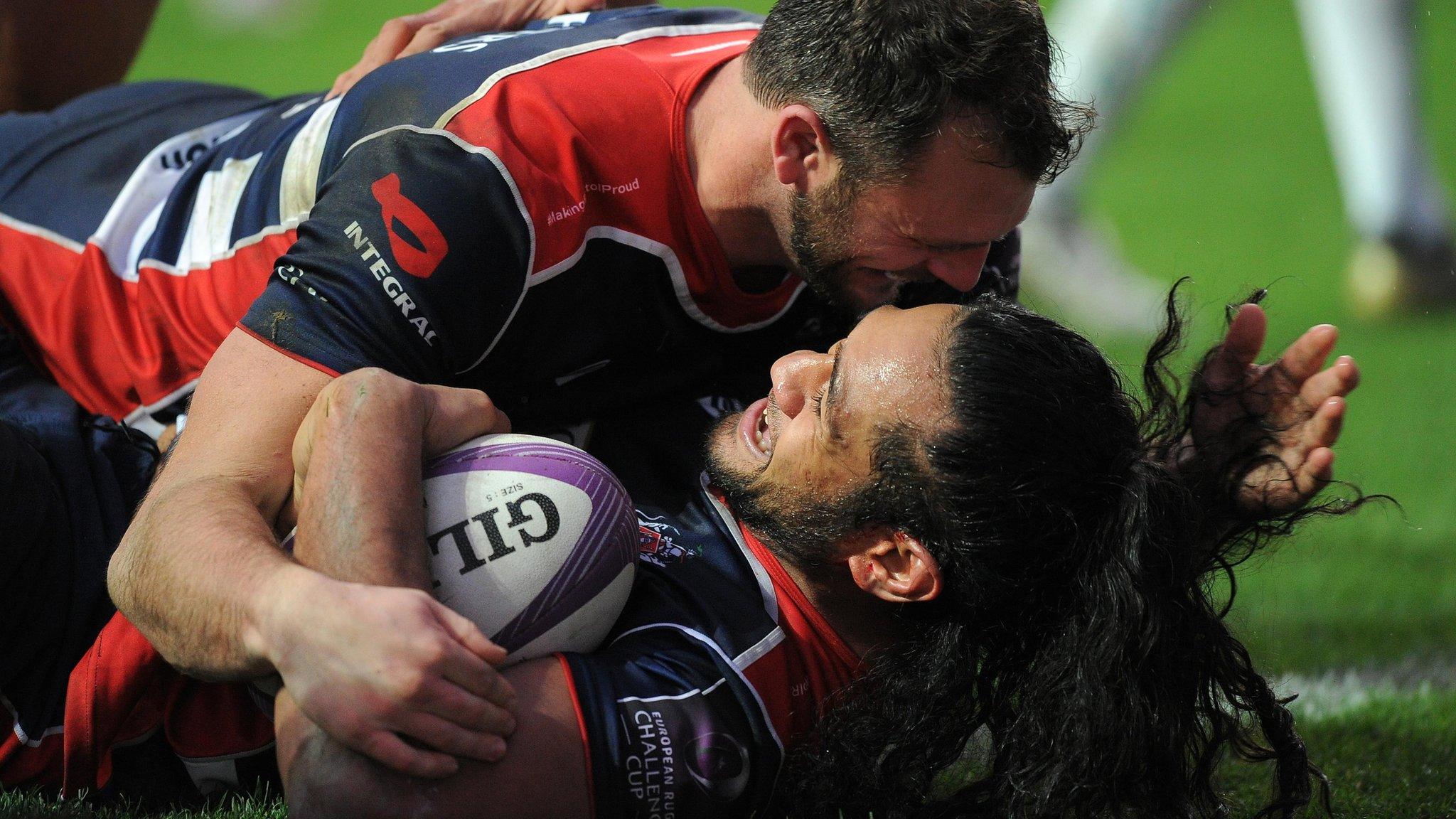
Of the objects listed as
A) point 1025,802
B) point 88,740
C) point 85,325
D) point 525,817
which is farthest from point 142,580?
point 1025,802

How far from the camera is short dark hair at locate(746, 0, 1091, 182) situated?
12.1 feet

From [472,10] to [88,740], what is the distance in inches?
103

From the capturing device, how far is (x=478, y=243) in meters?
3.50

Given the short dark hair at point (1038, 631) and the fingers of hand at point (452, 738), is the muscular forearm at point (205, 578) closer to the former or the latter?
the fingers of hand at point (452, 738)

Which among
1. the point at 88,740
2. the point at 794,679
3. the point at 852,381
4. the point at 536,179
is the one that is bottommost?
the point at 88,740

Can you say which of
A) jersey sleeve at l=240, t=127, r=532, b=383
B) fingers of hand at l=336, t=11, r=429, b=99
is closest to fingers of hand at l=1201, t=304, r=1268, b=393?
jersey sleeve at l=240, t=127, r=532, b=383

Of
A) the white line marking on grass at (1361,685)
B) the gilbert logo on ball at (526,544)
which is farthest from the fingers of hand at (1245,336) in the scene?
the gilbert logo on ball at (526,544)

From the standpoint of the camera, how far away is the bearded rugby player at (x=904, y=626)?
328 centimetres

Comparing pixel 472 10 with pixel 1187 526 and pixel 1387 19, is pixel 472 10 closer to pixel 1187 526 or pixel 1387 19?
pixel 1187 526

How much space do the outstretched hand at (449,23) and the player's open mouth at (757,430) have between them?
1653 millimetres

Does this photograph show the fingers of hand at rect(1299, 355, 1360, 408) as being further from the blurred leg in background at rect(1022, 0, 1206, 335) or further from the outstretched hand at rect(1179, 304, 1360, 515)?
the blurred leg in background at rect(1022, 0, 1206, 335)

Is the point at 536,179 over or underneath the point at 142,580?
over

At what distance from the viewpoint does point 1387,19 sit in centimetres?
969

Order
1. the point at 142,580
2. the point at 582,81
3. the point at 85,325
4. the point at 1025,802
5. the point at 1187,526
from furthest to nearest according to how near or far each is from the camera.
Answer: the point at 85,325
the point at 582,81
the point at 1187,526
the point at 1025,802
the point at 142,580
